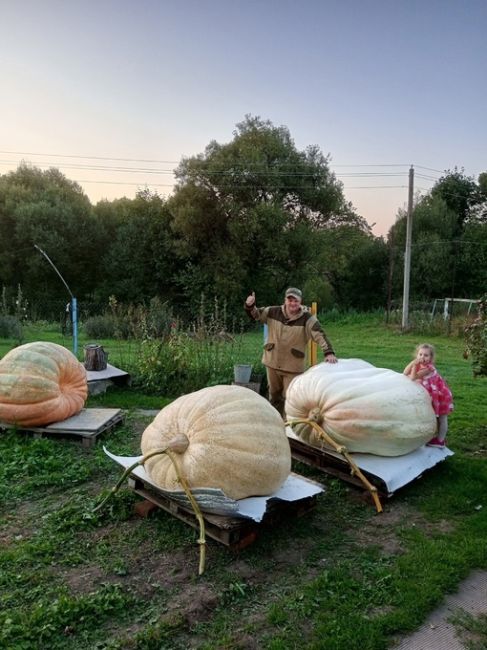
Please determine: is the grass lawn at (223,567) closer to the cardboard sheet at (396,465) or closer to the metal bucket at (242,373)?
the cardboard sheet at (396,465)

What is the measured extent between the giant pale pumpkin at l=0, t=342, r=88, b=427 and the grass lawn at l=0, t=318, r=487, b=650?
60cm

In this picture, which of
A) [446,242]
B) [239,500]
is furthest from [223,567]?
[446,242]

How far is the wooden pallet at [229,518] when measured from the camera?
317 centimetres

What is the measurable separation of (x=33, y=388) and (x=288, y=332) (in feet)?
9.03

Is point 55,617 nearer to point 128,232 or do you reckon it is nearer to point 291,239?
point 291,239

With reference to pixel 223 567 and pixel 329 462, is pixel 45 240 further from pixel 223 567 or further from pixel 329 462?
pixel 223 567

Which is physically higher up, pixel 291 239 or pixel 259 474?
pixel 291 239

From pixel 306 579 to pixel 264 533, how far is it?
0.56 m

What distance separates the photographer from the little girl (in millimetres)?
4664

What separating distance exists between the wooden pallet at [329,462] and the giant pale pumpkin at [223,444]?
98 cm

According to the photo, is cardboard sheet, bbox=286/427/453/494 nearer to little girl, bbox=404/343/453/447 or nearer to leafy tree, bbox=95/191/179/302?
little girl, bbox=404/343/453/447

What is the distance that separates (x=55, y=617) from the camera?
2.54m

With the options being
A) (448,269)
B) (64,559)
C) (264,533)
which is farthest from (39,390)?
(448,269)

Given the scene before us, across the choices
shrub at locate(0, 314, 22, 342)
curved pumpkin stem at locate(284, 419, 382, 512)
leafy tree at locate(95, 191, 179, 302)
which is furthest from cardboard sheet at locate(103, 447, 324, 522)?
leafy tree at locate(95, 191, 179, 302)
